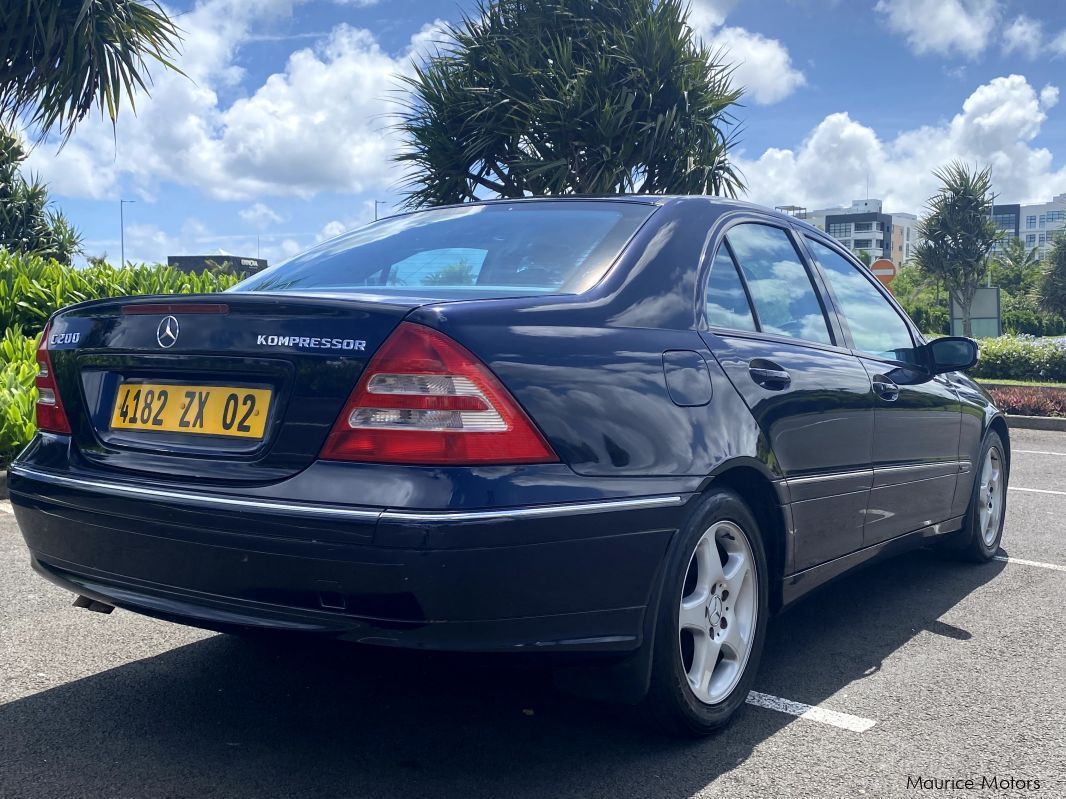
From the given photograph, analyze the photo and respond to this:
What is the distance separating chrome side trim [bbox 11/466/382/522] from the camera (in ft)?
7.54

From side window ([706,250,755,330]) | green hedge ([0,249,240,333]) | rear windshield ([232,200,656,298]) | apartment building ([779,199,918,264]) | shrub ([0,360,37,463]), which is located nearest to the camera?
rear windshield ([232,200,656,298])

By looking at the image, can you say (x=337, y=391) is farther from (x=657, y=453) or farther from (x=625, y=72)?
(x=625, y=72)

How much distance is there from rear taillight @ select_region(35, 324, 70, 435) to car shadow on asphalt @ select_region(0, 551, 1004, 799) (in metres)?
0.81

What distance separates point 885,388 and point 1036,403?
38.7 ft

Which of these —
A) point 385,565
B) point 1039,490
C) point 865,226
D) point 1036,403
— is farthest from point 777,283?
point 865,226

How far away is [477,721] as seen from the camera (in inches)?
119

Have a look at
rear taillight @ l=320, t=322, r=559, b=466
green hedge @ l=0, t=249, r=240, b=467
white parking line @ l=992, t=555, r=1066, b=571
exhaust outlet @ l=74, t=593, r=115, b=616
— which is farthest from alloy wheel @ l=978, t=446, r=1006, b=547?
green hedge @ l=0, t=249, r=240, b=467

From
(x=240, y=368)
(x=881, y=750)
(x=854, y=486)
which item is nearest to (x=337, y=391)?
(x=240, y=368)

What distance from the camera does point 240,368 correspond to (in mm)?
2533

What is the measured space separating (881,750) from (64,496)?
223 centimetres

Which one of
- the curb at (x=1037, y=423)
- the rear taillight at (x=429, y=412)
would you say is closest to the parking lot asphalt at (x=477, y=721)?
the rear taillight at (x=429, y=412)

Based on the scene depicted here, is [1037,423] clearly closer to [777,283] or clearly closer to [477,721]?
[777,283]

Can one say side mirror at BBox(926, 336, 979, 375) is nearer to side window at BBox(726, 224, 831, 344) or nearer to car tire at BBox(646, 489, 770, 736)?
side window at BBox(726, 224, 831, 344)

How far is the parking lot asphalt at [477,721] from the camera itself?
8.59ft
